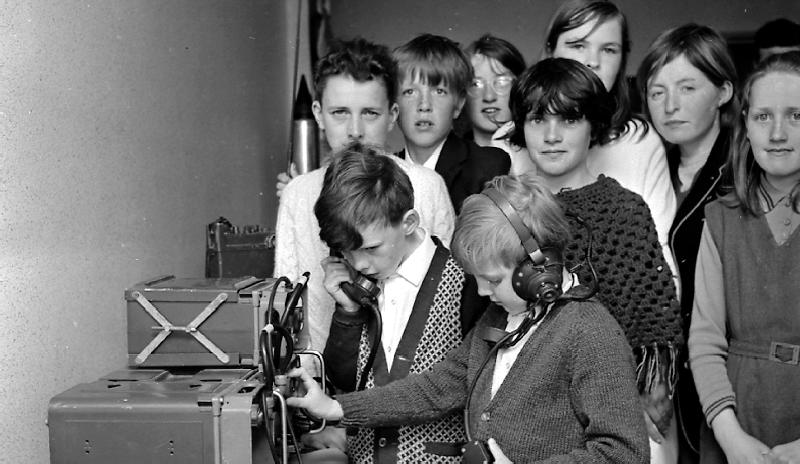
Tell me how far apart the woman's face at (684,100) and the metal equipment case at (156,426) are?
1512 mm

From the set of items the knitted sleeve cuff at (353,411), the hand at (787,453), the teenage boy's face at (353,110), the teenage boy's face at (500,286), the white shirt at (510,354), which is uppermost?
the teenage boy's face at (353,110)

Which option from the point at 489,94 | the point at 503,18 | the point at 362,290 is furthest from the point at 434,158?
the point at 503,18

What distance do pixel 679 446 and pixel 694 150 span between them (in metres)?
0.87

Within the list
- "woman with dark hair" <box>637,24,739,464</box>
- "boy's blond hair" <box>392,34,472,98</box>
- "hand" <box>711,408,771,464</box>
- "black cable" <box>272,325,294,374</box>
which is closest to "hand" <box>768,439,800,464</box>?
"hand" <box>711,408,771,464</box>

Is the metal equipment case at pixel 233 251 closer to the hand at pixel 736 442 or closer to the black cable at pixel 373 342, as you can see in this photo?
the black cable at pixel 373 342

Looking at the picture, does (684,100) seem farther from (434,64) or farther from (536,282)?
(536,282)

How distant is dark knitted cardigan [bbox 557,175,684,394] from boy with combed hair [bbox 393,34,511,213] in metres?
0.68

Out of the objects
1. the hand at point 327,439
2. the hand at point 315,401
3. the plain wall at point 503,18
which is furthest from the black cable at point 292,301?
the plain wall at point 503,18

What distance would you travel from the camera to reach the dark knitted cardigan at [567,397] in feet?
4.62

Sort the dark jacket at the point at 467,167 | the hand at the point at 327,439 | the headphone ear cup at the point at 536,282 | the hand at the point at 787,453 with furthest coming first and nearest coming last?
the dark jacket at the point at 467,167 → the hand at the point at 327,439 → the hand at the point at 787,453 → the headphone ear cup at the point at 536,282

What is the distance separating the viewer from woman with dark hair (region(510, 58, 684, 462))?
6.11 ft

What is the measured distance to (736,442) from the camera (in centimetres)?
182

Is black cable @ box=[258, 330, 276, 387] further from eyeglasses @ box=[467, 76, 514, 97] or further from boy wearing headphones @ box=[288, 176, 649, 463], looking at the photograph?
eyeglasses @ box=[467, 76, 514, 97]

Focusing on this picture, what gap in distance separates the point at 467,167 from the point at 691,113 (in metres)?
0.67
